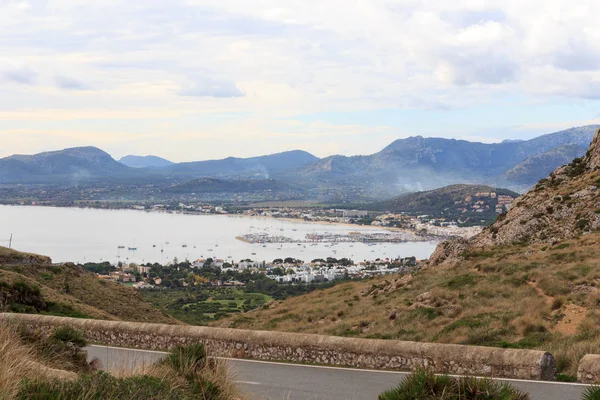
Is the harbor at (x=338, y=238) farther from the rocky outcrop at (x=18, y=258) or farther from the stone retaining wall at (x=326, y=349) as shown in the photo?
the stone retaining wall at (x=326, y=349)

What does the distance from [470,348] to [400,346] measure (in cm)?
110

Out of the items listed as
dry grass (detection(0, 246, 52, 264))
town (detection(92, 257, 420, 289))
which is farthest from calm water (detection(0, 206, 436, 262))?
dry grass (detection(0, 246, 52, 264))

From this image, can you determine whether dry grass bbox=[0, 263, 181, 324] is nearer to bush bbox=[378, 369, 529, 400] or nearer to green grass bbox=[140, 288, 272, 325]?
bush bbox=[378, 369, 529, 400]

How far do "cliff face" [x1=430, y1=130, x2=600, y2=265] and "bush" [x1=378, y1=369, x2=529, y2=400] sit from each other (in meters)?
20.1

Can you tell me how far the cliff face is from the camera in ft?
88.5

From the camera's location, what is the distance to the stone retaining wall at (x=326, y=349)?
9.70m

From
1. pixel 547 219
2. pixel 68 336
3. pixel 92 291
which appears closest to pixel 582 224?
pixel 547 219

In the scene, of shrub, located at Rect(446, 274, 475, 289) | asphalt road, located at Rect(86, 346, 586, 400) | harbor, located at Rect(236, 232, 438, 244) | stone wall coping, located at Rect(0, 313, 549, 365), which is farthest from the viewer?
harbor, located at Rect(236, 232, 438, 244)

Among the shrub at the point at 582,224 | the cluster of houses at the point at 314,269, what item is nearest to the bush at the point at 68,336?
the shrub at the point at 582,224

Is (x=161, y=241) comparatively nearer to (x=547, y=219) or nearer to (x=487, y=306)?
(x=547, y=219)

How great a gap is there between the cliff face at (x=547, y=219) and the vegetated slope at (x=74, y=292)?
11952 mm

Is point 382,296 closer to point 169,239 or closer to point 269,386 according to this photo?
point 269,386

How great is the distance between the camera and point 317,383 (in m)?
9.77

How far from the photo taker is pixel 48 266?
2939cm
